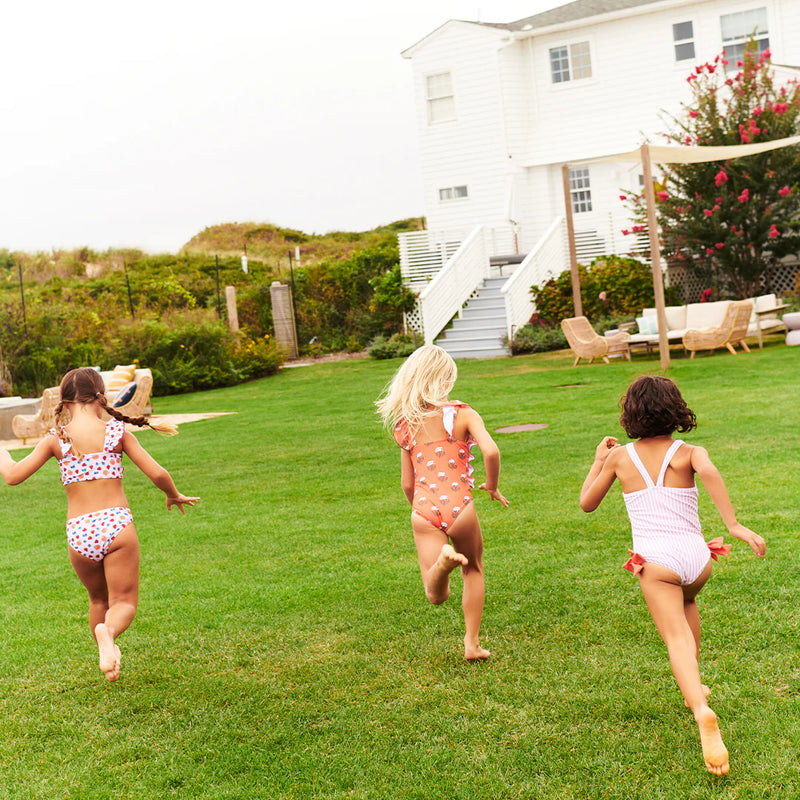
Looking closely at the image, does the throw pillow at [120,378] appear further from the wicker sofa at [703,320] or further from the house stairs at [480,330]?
the wicker sofa at [703,320]

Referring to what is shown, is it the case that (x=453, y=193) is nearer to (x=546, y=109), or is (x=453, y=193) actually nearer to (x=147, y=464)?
(x=546, y=109)

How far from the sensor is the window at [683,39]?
2631 centimetres

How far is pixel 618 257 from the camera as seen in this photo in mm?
23609

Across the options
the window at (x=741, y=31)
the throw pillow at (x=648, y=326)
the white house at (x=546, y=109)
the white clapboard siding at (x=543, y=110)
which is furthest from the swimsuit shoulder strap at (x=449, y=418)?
the window at (x=741, y=31)

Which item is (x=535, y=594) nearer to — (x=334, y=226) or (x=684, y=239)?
(x=684, y=239)

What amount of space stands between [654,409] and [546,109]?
26425 mm

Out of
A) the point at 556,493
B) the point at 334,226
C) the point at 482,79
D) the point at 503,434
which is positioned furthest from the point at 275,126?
the point at 556,493

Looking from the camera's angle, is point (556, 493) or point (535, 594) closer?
point (535, 594)

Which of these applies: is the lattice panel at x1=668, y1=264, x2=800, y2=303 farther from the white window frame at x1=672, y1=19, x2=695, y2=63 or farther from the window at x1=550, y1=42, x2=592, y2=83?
the window at x1=550, y1=42, x2=592, y2=83

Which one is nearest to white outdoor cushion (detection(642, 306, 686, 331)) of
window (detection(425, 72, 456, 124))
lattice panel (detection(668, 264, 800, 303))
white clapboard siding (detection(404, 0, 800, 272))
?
lattice panel (detection(668, 264, 800, 303))

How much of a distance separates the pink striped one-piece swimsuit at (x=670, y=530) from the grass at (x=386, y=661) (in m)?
0.65

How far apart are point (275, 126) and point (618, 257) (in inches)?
1262

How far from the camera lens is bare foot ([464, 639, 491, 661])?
4465 millimetres

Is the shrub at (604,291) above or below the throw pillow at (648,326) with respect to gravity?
above
